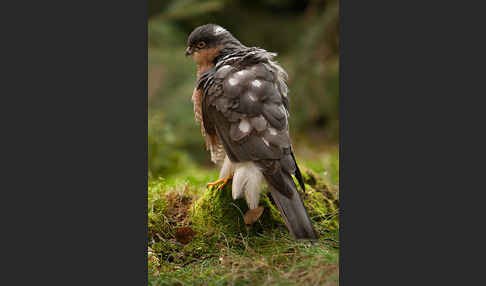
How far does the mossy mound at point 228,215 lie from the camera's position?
347 cm

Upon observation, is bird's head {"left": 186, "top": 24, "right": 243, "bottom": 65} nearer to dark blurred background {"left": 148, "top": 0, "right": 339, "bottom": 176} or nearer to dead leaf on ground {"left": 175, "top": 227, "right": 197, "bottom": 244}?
dark blurred background {"left": 148, "top": 0, "right": 339, "bottom": 176}

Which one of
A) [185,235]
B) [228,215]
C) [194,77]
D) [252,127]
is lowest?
[185,235]

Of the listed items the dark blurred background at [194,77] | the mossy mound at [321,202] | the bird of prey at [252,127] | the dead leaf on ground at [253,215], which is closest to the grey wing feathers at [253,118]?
the bird of prey at [252,127]

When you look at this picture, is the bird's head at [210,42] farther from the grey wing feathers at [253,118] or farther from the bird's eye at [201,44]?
the grey wing feathers at [253,118]

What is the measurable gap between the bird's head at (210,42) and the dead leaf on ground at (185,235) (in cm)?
152

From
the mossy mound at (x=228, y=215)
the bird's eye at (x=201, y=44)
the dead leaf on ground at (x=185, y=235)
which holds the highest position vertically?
the bird's eye at (x=201, y=44)

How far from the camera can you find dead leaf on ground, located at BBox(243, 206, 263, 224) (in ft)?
11.2

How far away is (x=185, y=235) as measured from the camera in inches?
134

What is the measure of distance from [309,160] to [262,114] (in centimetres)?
311

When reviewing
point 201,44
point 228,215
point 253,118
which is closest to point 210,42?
point 201,44

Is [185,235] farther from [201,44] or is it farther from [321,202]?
[201,44]

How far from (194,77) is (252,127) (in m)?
3.99

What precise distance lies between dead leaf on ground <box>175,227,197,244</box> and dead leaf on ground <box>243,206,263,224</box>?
432 mm

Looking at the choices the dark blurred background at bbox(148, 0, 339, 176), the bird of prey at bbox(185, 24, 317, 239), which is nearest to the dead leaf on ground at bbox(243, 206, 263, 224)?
the bird of prey at bbox(185, 24, 317, 239)
